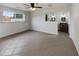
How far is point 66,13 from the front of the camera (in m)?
3.41

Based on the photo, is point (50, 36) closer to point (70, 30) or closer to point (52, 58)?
point (70, 30)

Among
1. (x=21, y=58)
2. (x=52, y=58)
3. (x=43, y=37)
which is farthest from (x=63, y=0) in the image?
(x=43, y=37)

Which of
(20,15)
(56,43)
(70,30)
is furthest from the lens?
(56,43)

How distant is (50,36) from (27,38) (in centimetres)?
106

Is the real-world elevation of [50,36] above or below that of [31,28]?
below

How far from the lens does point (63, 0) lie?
967 millimetres

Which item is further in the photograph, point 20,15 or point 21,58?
point 20,15

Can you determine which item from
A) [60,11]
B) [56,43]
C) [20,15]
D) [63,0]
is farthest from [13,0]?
[56,43]

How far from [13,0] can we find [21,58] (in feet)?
1.94

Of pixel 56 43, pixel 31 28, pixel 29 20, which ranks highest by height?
pixel 29 20

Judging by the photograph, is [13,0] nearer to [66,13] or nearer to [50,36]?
[66,13]

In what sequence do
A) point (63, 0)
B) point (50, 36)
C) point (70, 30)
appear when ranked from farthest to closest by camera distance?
1. point (50, 36)
2. point (70, 30)
3. point (63, 0)

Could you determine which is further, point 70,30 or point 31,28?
point 70,30

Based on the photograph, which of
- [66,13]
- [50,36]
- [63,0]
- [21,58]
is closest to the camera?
[63,0]
